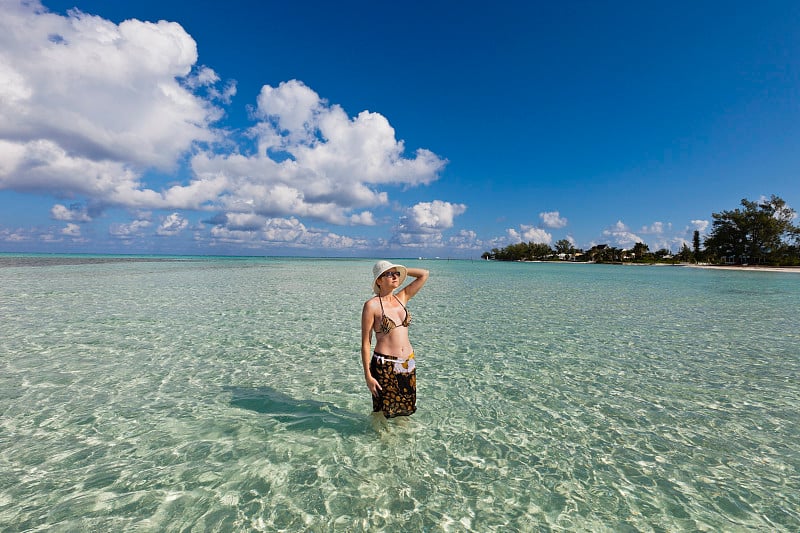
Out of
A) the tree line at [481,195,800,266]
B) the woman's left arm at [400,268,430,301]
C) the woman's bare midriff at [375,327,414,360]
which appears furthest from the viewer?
the tree line at [481,195,800,266]

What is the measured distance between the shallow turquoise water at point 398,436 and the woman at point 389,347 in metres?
0.66

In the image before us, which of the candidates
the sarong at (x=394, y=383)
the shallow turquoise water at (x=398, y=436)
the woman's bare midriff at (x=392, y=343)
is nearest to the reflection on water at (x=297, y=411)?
the shallow turquoise water at (x=398, y=436)

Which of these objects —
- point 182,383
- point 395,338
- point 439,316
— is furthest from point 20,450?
point 439,316

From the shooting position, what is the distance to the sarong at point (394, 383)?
14.4 feet

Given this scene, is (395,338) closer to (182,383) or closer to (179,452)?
(179,452)

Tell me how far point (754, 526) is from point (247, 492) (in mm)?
4800

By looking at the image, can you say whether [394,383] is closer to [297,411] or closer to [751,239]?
[297,411]

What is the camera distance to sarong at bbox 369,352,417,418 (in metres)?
4.40

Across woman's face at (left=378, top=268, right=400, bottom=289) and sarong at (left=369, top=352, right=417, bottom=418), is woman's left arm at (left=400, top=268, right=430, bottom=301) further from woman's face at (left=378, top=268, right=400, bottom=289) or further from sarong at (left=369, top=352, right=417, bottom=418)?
sarong at (left=369, top=352, right=417, bottom=418)

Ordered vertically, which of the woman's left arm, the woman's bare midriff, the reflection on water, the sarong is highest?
the woman's left arm

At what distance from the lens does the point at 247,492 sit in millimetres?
3775

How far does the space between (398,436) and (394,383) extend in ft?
3.02

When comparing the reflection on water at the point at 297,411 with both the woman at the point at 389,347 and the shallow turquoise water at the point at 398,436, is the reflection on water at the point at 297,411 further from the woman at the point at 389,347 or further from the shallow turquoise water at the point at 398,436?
the woman at the point at 389,347

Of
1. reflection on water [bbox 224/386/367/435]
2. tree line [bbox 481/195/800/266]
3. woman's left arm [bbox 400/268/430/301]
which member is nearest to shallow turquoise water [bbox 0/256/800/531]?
reflection on water [bbox 224/386/367/435]
